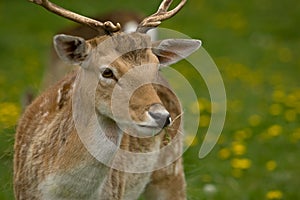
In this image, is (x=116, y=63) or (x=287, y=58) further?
(x=287, y=58)

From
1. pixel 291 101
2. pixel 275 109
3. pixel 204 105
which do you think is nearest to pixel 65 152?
pixel 275 109

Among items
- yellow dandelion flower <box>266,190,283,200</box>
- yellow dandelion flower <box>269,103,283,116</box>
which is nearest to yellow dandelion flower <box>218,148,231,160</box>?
yellow dandelion flower <box>266,190,283,200</box>

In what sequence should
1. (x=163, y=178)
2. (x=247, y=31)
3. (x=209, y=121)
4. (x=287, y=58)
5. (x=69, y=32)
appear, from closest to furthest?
(x=163, y=178) < (x=209, y=121) < (x=69, y=32) < (x=287, y=58) < (x=247, y=31)

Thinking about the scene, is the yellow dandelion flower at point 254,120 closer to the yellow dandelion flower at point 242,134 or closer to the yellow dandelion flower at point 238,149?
the yellow dandelion flower at point 242,134

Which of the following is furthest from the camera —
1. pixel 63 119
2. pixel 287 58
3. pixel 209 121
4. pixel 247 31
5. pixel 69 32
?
pixel 247 31

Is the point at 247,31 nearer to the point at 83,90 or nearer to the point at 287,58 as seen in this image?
the point at 287,58

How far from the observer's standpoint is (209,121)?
343 inches

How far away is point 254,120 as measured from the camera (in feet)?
28.5

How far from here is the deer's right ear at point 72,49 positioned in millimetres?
4734

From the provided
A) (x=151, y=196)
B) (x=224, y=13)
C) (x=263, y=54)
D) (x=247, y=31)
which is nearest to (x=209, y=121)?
(x=151, y=196)

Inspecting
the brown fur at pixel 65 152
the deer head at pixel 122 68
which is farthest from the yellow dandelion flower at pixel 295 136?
the deer head at pixel 122 68

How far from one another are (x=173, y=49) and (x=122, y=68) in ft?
1.83

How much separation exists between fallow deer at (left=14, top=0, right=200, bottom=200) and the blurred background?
3.28 ft

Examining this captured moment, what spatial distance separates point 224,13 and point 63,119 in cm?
1201
